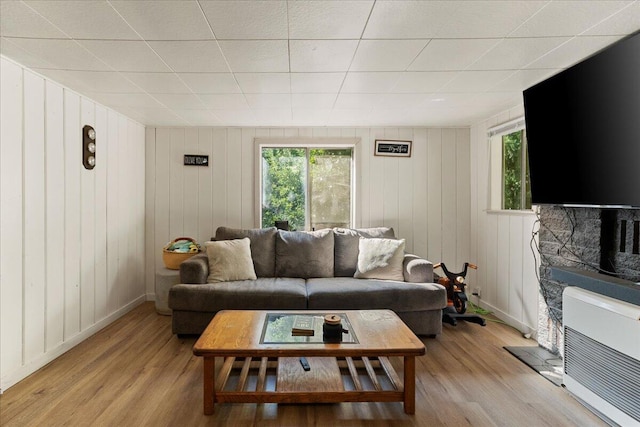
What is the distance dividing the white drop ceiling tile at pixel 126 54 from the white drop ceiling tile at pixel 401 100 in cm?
182

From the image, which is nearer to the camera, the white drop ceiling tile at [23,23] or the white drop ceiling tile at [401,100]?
the white drop ceiling tile at [23,23]

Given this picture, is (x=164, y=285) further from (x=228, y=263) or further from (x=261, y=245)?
(x=261, y=245)

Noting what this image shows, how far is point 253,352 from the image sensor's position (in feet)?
5.74

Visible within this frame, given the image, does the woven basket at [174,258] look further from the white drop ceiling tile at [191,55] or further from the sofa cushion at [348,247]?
the white drop ceiling tile at [191,55]

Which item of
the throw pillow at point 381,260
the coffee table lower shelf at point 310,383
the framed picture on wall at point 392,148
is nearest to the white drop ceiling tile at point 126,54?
the coffee table lower shelf at point 310,383

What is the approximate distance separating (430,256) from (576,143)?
2327 millimetres

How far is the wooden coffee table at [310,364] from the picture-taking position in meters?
1.76

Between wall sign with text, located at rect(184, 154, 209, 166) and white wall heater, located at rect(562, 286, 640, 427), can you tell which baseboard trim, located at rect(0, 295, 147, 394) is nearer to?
wall sign with text, located at rect(184, 154, 209, 166)

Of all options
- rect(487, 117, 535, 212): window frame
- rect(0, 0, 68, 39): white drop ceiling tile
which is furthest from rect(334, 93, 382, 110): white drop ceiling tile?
rect(0, 0, 68, 39): white drop ceiling tile

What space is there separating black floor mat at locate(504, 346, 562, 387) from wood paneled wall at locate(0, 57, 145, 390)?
3615 millimetres

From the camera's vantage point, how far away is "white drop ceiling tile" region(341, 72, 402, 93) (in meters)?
2.39

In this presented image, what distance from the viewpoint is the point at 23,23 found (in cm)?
169

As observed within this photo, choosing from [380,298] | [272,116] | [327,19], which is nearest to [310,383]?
[380,298]

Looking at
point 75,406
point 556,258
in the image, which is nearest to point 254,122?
point 75,406
